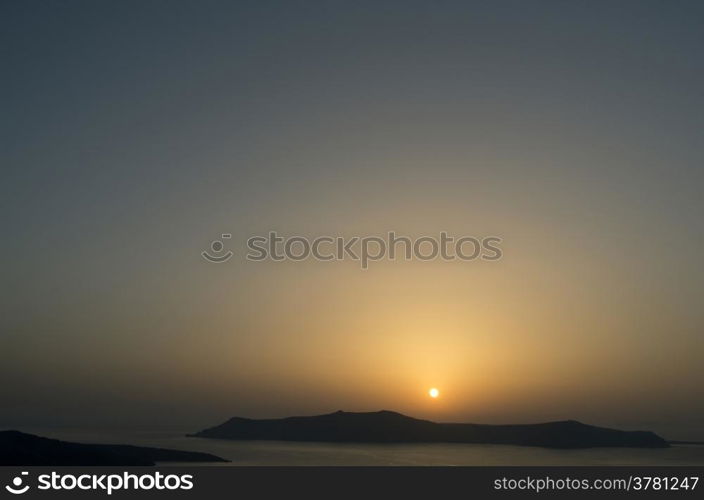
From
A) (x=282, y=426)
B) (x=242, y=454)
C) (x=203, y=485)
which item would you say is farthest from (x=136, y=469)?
(x=282, y=426)

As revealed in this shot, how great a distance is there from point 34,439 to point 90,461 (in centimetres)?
523

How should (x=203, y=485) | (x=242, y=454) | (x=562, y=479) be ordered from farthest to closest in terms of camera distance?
(x=242, y=454)
(x=562, y=479)
(x=203, y=485)

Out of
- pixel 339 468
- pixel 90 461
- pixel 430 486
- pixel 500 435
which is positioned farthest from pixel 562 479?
pixel 500 435

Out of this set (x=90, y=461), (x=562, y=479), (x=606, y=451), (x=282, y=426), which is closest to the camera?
(x=562, y=479)

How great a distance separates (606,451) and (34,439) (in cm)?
8769

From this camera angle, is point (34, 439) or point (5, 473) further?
point (34, 439)

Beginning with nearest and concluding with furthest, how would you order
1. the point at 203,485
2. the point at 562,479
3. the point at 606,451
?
the point at 203,485 → the point at 562,479 → the point at 606,451

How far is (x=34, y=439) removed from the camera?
217 feet

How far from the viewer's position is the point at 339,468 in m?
17.7

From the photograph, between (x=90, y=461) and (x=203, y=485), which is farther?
(x=90, y=461)

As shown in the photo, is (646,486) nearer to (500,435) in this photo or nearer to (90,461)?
(90,461)

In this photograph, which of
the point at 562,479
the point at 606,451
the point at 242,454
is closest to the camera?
the point at 562,479

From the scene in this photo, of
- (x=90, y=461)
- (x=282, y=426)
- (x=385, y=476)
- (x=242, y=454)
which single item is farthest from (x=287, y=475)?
(x=282, y=426)

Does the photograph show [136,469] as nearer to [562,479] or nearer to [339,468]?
[339,468]
